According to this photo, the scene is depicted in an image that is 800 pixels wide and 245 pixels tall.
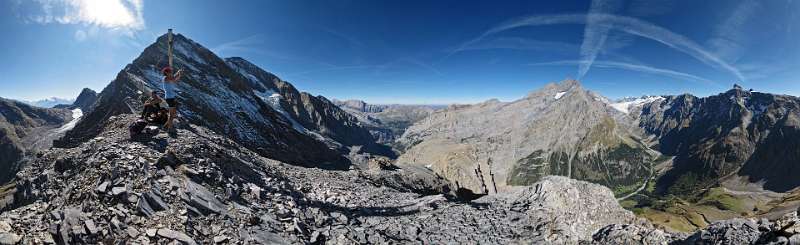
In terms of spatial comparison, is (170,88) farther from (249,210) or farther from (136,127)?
(249,210)

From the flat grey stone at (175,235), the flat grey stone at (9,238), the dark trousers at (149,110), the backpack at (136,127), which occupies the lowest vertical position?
the flat grey stone at (9,238)

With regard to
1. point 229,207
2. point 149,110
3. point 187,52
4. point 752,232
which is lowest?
point 229,207

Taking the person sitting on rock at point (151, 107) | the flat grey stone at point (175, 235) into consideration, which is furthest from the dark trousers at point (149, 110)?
the flat grey stone at point (175, 235)

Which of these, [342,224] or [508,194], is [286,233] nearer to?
[342,224]

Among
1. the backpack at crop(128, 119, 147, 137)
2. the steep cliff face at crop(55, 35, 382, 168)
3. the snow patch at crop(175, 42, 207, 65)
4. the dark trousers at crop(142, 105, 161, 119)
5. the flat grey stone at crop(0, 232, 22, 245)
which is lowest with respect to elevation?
the flat grey stone at crop(0, 232, 22, 245)

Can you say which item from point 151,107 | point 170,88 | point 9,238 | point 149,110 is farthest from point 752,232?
point 149,110

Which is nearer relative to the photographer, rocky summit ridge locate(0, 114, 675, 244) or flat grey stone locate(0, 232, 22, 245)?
flat grey stone locate(0, 232, 22, 245)

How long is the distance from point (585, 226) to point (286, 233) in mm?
20256

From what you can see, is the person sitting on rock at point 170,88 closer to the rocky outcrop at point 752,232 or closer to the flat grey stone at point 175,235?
the flat grey stone at point 175,235

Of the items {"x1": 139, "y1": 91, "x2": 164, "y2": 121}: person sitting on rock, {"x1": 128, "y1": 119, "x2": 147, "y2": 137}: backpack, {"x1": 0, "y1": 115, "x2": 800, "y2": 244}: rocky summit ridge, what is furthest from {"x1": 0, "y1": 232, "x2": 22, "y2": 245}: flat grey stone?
{"x1": 139, "y1": 91, "x2": 164, "y2": 121}: person sitting on rock

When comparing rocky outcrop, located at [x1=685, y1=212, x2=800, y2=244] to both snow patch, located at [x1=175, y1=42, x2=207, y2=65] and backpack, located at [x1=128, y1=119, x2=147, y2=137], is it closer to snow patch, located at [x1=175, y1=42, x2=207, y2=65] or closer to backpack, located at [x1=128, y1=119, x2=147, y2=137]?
backpack, located at [x1=128, y1=119, x2=147, y2=137]

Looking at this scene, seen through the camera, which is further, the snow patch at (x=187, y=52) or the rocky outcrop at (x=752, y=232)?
the snow patch at (x=187, y=52)

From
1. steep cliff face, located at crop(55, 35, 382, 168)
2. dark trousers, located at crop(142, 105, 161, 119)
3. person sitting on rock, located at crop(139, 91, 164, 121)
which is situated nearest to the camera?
person sitting on rock, located at crop(139, 91, 164, 121)

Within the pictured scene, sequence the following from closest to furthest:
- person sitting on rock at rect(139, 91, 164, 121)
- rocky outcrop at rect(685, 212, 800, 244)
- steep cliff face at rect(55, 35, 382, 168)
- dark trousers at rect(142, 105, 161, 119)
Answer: rocky outcrop at rect(685, 212, 800, 244) < person sitting on rock at rect(139, 91, 164, 121) < dark trousers at rect(142, 105, 161, 119) < steep cliff face at rect(55, 35, 382, 168)
